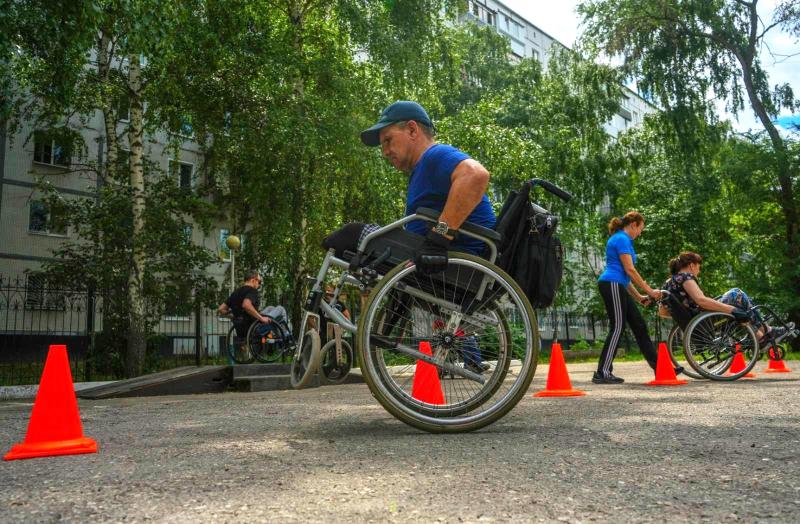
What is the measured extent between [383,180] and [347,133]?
2.82 m

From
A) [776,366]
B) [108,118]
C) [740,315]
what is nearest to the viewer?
[740,315]

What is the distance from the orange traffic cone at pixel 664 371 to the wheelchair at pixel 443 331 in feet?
13.5

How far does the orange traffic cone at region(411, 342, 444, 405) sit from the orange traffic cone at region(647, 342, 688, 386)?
4.17 meters

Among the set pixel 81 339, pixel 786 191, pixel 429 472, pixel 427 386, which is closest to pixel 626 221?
Answer: pixel 427 386

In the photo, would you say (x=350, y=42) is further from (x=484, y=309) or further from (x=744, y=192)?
(x=484, y=309)

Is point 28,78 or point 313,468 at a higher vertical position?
point 28,78

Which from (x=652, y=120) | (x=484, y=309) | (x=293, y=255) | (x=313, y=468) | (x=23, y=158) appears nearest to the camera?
(x=313, y=468)

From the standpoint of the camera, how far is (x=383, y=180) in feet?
57.2

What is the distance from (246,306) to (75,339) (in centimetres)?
290

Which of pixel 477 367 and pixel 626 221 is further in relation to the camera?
pixel 626 221

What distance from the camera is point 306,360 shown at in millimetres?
3668

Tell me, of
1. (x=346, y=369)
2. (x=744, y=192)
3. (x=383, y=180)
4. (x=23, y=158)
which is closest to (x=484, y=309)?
(x=346, y=369)

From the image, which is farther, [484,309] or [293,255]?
[293,255]

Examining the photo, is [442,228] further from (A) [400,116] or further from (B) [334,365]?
(B) [334,365]
